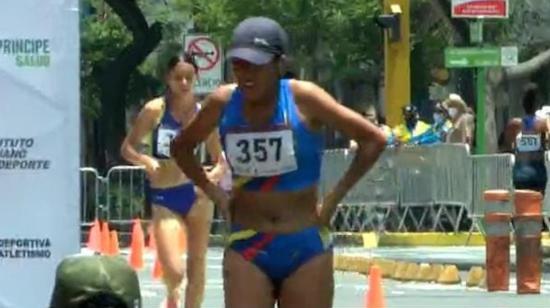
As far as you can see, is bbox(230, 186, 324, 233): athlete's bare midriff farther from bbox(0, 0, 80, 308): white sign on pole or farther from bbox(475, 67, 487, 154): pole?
bbox(475, 67, 487, 154): pole

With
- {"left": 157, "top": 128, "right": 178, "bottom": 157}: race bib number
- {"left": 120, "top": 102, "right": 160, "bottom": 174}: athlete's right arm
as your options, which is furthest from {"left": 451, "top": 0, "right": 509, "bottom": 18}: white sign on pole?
{"left": 157, "top": 128, "right": 178, "bottom": 157}: race bib number

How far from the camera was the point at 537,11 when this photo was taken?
183 feet

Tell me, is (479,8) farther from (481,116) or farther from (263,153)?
(263,153)

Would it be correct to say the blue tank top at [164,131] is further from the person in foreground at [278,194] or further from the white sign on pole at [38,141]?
the person in foreground at [278,194]

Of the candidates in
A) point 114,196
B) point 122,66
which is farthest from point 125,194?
point 122,66

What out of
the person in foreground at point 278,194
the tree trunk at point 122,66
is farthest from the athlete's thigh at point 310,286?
the tree trunk at point 122,66

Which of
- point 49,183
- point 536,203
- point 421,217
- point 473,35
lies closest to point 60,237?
point 49,183

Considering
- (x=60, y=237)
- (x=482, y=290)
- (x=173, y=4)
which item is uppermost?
(x=173, y=4)

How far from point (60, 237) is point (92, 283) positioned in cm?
460

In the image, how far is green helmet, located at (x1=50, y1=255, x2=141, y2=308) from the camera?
416 cm

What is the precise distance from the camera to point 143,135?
12.9 meters

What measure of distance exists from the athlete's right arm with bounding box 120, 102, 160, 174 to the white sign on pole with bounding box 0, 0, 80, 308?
3.78m

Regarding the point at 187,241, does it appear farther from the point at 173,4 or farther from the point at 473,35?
the point at 173,4

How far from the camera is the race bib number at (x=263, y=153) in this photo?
8117 mm
